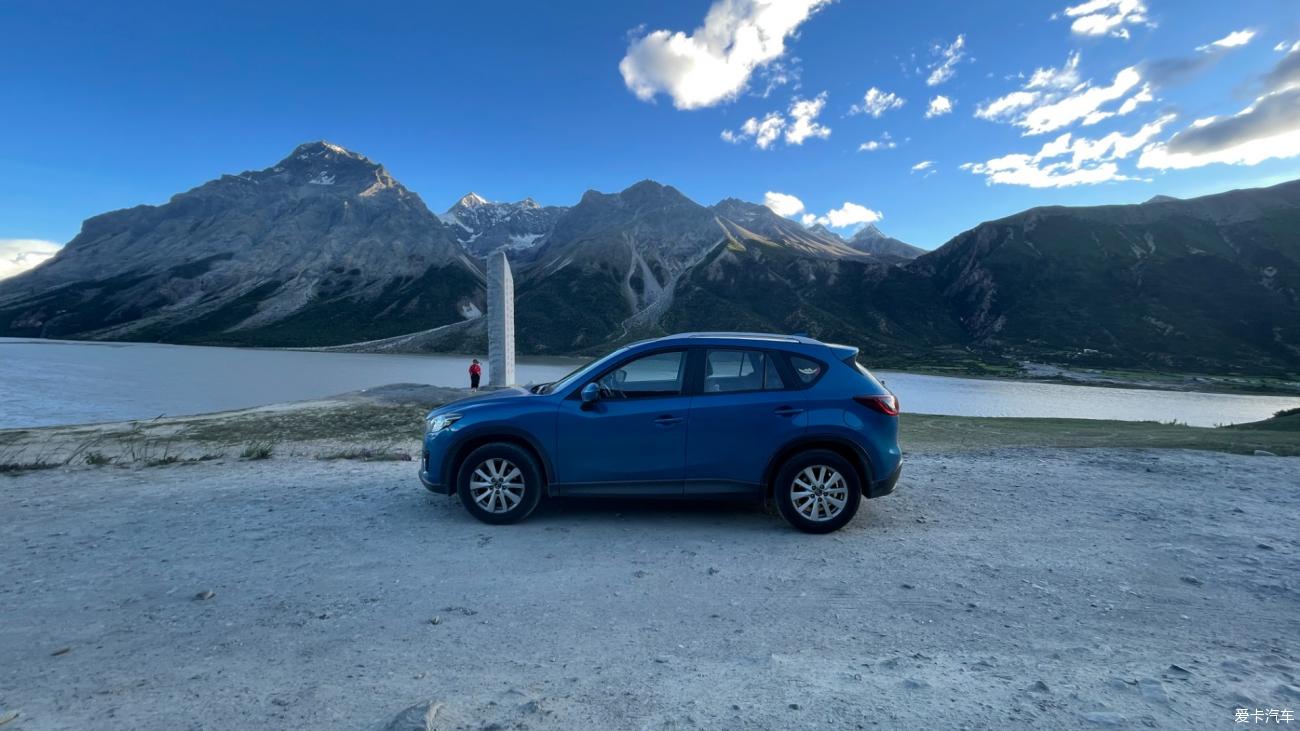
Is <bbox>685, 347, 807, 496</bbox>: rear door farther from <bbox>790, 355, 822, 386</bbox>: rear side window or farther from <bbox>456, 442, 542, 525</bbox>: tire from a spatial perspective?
<bbox>456, 442, 542, 525</bbox>: tire

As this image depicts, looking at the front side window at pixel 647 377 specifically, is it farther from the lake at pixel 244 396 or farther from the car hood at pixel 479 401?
the lake at pixel 244 396

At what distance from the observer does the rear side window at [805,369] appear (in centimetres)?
634

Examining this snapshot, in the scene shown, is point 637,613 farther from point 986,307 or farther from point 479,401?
point 986,307

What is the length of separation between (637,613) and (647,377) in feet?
8.85

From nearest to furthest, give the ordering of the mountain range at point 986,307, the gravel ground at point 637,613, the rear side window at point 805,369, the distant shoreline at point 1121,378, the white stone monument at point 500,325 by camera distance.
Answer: the gravel ground at point 637,613 → the rear side window at point 805,369 → the white stone monument at point 500,325 → the distant shoreline at point 1121,378 → the mountain range at point 986,307

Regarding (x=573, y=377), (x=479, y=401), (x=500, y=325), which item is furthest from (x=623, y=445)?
(x=500, y=325)

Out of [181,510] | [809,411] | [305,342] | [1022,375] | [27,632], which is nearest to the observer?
[27,632]

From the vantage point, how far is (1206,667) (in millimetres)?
3674

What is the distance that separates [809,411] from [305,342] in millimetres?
189958

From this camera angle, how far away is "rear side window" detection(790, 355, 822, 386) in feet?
20.8

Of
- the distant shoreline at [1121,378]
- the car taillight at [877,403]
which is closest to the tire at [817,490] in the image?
the car taillight at [877,403]

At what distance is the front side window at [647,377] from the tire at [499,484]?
116 centimetres

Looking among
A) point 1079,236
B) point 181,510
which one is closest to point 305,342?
point 181,510

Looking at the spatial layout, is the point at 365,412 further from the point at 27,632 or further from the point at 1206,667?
the point at 1206,667
